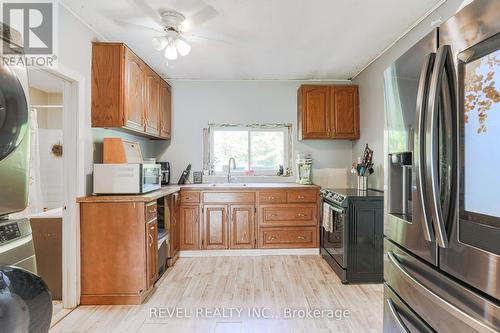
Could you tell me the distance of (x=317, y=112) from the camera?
3.85m

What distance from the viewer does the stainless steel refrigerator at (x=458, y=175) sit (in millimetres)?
662

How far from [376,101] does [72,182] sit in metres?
3.44

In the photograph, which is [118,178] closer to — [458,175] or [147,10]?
[147,10]

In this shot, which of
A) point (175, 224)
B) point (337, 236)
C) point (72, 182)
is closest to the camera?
point (72, 182)

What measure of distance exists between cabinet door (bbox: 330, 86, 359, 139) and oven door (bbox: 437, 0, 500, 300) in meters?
3.14

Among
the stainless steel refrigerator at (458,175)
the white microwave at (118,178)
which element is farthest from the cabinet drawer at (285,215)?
the stainless steel refrigerator at (458,175)

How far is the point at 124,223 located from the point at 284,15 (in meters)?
2.30

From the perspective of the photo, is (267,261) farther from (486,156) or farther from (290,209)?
(486,156)

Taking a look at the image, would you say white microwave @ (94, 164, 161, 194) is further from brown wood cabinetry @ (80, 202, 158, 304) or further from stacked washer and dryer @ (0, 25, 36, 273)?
stacked washer and dryer @ (0, 25, 36, 273)

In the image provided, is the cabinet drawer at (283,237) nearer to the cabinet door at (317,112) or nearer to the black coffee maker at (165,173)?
the cabinet door at (317,112)

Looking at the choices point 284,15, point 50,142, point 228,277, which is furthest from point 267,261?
point 50,142

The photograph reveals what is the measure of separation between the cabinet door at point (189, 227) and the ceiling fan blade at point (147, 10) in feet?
7.21

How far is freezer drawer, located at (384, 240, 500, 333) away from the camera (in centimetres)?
67

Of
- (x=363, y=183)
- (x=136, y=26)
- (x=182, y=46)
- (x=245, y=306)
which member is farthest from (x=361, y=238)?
(x=136, y=26)
